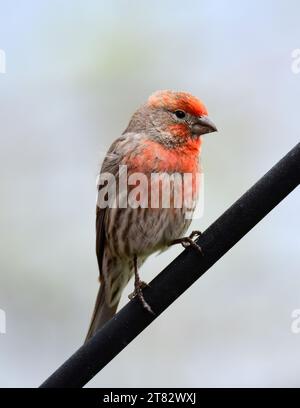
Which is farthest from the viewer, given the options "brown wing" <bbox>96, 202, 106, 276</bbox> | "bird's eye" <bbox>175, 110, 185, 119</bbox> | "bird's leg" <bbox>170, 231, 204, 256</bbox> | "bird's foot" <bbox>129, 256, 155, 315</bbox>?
"brown wing" <bbox>96, 202, 106, 276</bbox>

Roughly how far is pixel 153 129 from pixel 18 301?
2.31m

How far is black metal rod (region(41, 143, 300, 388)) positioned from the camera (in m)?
3.52

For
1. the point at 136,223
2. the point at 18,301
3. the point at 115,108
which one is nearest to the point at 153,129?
the point at 136,223

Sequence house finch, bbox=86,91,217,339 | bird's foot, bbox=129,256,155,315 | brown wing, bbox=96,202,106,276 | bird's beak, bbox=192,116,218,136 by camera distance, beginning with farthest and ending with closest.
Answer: brown wing, bbox=96,202,106,276, bird's beak, bbox=192,116,218,136, house finch, bbox=86,91,217,339, bird's foot, bbox=129,256,155,315

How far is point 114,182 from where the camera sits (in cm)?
602

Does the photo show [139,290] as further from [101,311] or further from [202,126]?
[202,126]

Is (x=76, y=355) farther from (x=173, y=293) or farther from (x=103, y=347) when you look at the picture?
(x=173, y=293)

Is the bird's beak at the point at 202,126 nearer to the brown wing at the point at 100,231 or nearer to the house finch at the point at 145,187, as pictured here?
the house finch at the point at 145,187

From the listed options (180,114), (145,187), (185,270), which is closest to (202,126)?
(180,114)

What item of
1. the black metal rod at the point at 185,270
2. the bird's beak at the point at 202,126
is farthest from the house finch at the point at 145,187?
the black metal rod at the point at 185,270

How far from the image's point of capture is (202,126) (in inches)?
238

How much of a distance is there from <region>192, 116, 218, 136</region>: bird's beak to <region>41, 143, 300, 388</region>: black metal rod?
7.08 ft

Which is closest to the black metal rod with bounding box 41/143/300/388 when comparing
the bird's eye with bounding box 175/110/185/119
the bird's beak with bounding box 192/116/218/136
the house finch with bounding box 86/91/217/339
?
the house finch with bounding box 86/91/217/339

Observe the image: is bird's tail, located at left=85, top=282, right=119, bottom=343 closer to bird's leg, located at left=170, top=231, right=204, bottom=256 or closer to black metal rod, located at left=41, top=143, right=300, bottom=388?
bird's leg, located at left=170, top=231, right=204, bottom=256
